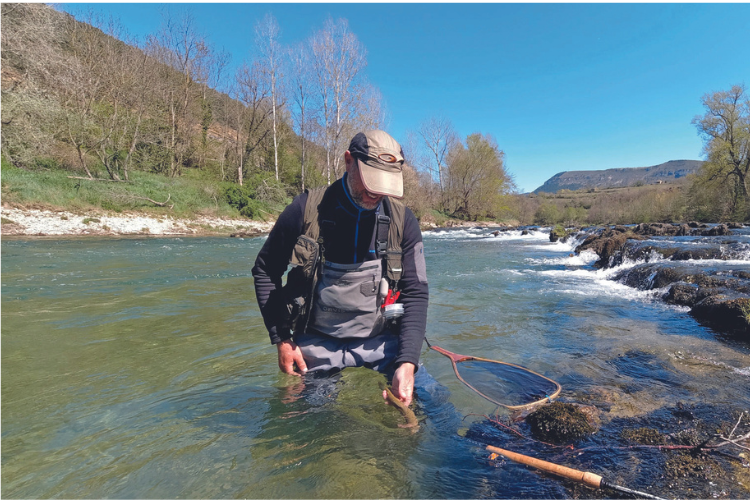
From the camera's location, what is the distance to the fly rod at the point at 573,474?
5.54 ft

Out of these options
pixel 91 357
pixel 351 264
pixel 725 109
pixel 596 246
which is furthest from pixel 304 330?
pixel 725 109

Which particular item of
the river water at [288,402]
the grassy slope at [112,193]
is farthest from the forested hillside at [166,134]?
the river water at [288,402]

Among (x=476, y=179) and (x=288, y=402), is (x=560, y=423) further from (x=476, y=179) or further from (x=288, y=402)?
(x=476, y=179)

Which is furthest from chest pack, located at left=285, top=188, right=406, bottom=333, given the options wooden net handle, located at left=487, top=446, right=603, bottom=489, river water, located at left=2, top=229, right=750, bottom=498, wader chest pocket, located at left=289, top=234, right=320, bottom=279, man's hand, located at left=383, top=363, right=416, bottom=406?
wooden net handle, located at left=487, top=446, right=603, bottom=489

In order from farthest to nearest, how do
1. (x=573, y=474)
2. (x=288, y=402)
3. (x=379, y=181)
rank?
(x=288, y=402), (x=379, y=181), (x=573, y=474)

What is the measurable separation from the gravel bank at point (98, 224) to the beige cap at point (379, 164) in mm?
18663

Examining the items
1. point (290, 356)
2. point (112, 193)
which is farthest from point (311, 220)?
point (112, 193)

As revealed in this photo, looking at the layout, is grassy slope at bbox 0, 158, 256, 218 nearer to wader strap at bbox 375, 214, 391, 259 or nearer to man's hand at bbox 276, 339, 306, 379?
man's hand at bbox 276, 339, 306, 379

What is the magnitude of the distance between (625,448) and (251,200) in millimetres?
27030

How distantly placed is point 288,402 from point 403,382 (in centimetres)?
98

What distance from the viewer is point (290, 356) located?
253 centimetres

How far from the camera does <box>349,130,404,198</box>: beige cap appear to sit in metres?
2.07

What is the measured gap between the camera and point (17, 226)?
1474 cm

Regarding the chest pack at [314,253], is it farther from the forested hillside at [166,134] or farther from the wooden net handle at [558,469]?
the forested hillside at [166,134]
